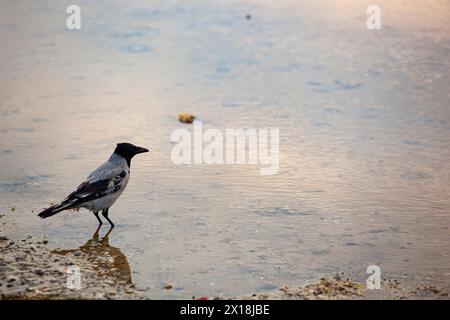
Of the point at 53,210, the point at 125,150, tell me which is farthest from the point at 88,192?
the point at 125,150

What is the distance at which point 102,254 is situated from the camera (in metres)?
7.93

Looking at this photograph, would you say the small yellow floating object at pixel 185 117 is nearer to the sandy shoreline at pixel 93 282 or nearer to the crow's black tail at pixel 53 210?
the crow's black tail at pixel 53 210

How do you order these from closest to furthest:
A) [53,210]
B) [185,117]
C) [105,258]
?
1. [105,258]
2. [53,210]
3. [185,117]

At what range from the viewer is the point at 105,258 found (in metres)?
7.84

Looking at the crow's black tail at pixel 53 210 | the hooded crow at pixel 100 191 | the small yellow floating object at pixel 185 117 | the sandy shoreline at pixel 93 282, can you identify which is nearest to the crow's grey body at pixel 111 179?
the hooded crow at pixel 100 191

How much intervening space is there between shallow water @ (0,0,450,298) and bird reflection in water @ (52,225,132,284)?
9 cm

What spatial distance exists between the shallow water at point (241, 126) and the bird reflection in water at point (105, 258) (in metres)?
0.09

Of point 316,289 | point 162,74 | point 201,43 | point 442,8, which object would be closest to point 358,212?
point 316,289

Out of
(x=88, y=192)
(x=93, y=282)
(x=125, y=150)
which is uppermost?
(x=125, y=150)

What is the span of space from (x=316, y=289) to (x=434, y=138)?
4503mm

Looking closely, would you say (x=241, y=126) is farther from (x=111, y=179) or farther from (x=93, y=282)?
(x=93, y=282)

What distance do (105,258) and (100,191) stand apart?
0.92 metres

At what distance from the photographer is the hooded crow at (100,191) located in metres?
8.33

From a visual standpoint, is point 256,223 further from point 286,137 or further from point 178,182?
point 286,137
